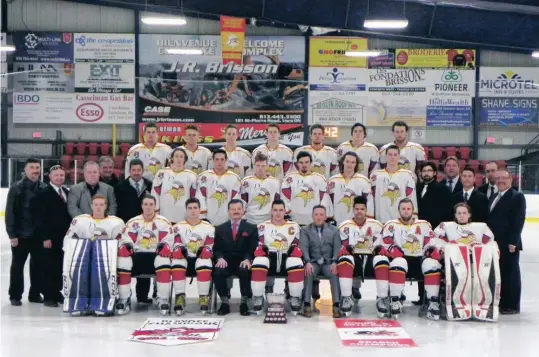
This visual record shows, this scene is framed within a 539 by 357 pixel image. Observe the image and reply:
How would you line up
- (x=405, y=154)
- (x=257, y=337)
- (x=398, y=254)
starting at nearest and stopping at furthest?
1. (x=257, y=337)
2. (x=398, y=254)
3. (x=405, y=154)

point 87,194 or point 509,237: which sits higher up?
point 87,194

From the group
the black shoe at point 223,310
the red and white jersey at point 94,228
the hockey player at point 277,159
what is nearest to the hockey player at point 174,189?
the red and white jersey at point 94,228

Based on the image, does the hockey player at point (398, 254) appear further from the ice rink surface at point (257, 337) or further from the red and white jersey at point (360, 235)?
the ice rink surface at point (257, 337)

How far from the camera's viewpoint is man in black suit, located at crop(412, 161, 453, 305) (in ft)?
21.3

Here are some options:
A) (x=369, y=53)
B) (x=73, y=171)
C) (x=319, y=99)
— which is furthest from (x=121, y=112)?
(x=369, y=53)

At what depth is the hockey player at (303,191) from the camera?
6.58 metres

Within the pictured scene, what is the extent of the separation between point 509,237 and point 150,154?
12.1ft

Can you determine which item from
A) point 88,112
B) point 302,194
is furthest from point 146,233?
point 88,112

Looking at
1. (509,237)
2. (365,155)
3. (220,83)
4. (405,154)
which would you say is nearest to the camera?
(509,237)

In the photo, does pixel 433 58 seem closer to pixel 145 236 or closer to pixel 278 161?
pixel 278 161

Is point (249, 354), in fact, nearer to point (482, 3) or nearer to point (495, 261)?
point (495, 261)

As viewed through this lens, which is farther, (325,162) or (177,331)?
(325,162)

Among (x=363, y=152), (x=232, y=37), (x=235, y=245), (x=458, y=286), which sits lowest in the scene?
(x=458, y=286)

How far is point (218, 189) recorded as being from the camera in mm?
6660
